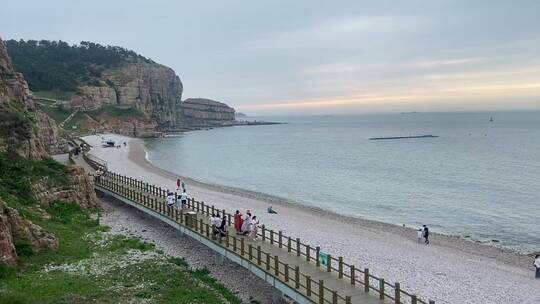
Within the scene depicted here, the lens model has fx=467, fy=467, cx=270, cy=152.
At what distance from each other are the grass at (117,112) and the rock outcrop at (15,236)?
429 ft

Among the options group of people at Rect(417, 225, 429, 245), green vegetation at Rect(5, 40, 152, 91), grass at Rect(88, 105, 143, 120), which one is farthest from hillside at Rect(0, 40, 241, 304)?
green vegetation at Rect(5, 40, 152, 91)

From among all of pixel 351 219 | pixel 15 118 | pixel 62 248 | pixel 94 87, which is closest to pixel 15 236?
pixel 62 248

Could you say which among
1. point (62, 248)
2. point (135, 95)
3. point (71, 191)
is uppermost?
point (135, 95)

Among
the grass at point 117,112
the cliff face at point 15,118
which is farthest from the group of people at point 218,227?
the grass at point 117,112

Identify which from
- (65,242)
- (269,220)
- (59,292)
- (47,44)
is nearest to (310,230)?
(269,220)

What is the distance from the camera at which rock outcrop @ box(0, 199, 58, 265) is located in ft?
58.7

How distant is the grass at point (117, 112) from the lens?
480 feet

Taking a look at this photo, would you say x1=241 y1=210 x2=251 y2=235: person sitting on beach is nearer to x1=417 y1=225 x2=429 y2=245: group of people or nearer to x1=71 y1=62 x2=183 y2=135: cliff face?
x1=417 y1=225 x2=429 y2=245: group of people

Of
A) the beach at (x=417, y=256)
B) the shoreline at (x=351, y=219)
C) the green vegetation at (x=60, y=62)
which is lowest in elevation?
the shoreline at (x=351, y=219)

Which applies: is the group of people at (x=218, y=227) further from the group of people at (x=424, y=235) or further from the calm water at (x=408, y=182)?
the calm water at (x=408, y=182)

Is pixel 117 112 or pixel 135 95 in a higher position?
pixel 135 95

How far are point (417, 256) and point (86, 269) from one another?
1805cm

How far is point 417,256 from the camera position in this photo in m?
27.2

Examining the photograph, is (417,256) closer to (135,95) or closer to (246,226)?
(246,226)
